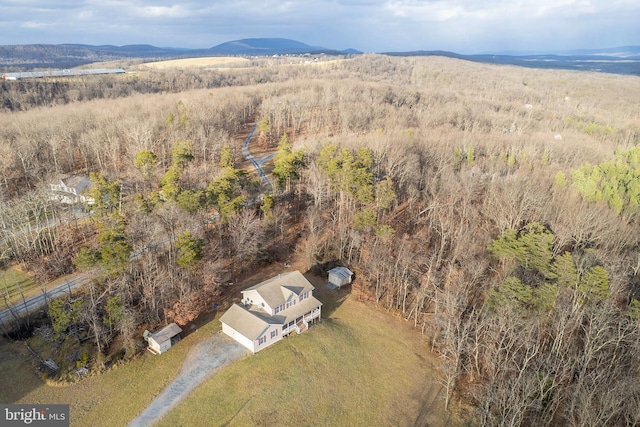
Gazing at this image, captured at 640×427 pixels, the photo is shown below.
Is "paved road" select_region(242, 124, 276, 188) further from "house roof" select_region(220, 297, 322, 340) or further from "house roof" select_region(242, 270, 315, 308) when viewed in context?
"house roof" select_region(220, 297, 322, 340)

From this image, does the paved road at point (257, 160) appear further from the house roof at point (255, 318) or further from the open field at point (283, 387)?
the open field at point (283, 387)

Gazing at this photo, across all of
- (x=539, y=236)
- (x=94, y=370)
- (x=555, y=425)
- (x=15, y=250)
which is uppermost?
(x=539, y=236)

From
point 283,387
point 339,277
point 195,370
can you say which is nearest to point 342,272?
point 339,277

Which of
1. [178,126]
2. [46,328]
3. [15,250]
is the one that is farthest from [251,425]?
[178,126]

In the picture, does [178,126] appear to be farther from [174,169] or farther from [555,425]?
[555,425]

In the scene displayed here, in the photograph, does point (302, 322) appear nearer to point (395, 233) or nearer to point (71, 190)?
point (395, 233)
